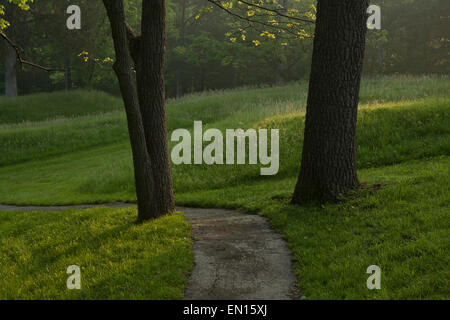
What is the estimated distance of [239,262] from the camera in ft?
20.2

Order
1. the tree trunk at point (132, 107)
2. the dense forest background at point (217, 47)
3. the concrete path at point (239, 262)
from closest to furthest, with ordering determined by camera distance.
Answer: the concrete path at point (239, 262) < the tree trunk at point (132, 107) < the dense forest background at point (217, 47)

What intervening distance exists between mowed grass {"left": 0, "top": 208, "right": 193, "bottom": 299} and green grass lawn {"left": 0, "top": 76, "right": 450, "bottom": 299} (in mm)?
29

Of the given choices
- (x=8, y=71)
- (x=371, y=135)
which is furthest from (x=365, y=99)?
(x=8, y=71)

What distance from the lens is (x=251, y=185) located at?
12.7 metres

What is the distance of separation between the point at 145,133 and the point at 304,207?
11.8 ft

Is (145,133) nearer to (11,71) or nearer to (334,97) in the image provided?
(334,97)

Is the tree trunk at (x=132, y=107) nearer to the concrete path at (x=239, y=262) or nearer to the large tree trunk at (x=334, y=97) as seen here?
the concrete path at (x=239, y=262)

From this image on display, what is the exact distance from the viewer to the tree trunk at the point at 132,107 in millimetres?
7562

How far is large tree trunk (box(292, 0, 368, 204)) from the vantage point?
819 cm

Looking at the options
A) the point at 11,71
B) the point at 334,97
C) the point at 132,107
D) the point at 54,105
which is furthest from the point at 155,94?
the point at 11,71

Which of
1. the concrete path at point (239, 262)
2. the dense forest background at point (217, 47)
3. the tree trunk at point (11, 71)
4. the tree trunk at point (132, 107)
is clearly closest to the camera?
the concrete path at point (239, 262)

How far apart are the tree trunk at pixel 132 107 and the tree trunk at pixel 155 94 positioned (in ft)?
0.66

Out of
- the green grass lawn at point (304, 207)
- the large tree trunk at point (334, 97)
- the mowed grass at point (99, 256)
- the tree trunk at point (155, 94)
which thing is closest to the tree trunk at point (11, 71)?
the green grass lawn at point (304, 207)

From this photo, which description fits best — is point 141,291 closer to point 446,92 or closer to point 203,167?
point 203,167
